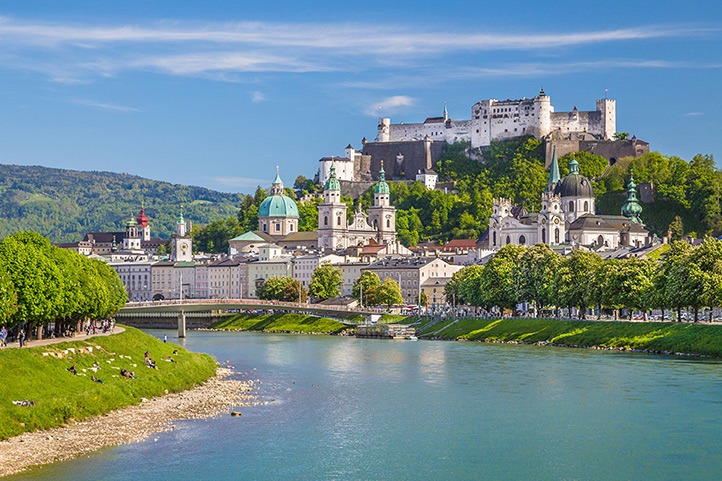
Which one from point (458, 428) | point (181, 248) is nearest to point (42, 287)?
point (458, 428)

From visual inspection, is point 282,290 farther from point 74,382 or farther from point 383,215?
point 74,382

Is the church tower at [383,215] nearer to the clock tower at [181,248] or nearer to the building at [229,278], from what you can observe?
the building at [229,278]

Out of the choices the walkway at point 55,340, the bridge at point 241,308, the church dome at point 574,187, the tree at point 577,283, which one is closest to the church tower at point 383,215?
the church dome at point 574,187

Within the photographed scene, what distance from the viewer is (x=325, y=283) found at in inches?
4833

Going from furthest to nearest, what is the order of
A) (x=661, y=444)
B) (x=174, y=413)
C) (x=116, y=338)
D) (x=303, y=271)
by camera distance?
(x=303, y=271)
(x=116, y=338)
(x=174, y=413)
(x=661, y=444)

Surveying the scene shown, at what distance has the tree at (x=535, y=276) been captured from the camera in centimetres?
8188

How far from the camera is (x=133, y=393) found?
41.3 meters

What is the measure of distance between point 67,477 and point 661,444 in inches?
710

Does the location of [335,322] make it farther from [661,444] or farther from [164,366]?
[661,444]

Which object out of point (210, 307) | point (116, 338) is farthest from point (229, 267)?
point (116, 338)

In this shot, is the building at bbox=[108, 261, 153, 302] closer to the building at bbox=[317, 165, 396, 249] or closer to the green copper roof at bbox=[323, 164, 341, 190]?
the building at bbox=[317, 165, 396, 249]

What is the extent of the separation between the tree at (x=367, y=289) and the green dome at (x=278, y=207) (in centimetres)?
5578

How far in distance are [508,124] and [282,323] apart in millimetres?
72578

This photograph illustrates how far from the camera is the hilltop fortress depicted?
511 ft
